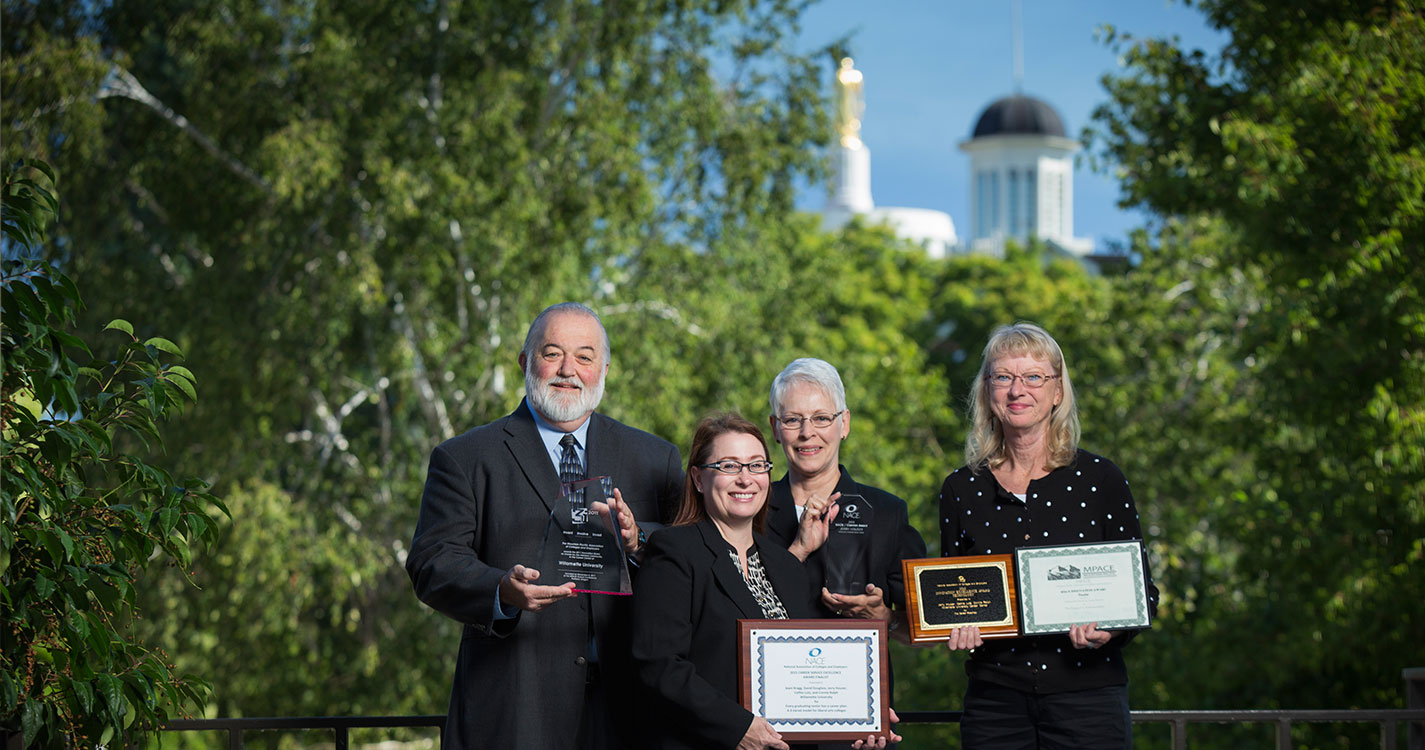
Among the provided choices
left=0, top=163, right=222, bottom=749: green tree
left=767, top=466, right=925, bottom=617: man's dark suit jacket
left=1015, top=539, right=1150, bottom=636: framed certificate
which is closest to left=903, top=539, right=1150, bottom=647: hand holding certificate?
left=1015, top=539, right=1150, bottom=636: framed certificate

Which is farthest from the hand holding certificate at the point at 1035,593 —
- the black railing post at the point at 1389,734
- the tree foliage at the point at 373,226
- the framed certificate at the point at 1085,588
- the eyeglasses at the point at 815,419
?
the tree foliage at the point at 373,226

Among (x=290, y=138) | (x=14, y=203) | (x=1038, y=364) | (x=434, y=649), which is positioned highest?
(x=290, y=138)

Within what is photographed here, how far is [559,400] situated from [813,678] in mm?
1018

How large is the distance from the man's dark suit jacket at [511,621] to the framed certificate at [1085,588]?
3.50 feet

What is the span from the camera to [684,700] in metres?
3.36

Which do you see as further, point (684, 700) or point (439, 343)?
point (439, 343)

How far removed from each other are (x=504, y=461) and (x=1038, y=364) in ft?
4.84

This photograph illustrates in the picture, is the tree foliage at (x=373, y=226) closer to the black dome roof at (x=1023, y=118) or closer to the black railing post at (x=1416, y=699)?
the black railing post at (x=1416, y=699)

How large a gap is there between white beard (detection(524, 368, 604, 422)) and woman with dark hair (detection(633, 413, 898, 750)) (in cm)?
37

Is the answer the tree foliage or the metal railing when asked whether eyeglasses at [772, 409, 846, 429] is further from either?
the tree foliage

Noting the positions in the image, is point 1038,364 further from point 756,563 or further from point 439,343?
point 439,343

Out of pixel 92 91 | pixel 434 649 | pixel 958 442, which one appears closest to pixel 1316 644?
pixel 958 442

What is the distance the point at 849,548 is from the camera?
3.81 metres

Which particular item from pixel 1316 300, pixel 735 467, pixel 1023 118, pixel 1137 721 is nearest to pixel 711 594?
pixel 735 467
